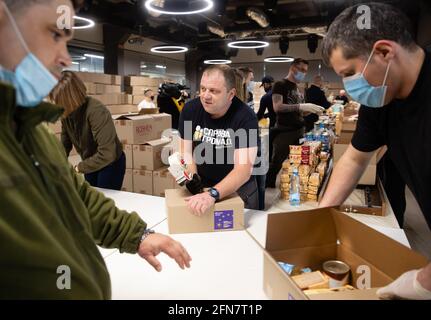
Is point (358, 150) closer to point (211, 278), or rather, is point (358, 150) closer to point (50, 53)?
point (211, 278)

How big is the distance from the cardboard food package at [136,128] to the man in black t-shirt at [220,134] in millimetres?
1746

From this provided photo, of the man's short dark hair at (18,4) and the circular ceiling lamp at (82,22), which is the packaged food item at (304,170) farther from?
the circular ceiling lamp at (82,22)

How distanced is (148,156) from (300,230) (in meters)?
2.84

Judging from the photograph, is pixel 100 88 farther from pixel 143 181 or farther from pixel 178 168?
pixel 178 168

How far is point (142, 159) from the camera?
12.6 feet

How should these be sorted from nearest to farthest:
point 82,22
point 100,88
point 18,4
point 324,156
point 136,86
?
point 18,4 < point 324,156 < point 82,22 < point 100,88 < point 136,86

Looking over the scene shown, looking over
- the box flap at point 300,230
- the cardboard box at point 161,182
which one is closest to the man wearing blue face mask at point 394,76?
the box flap at point 300,230

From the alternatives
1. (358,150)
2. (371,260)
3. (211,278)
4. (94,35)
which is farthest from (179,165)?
(94,35)

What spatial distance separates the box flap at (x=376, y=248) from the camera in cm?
94

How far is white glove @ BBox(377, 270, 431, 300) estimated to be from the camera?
82 centimetres

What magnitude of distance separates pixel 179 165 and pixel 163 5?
12.4ft

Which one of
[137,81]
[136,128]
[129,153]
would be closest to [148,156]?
[129,153]
